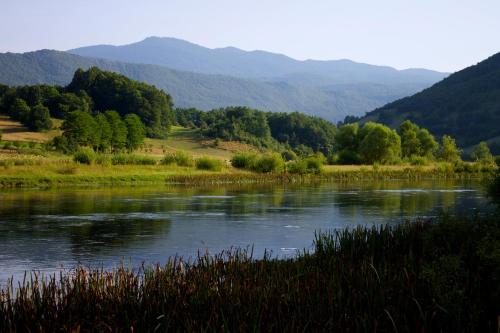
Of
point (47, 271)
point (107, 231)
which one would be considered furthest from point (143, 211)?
point (47, 271)

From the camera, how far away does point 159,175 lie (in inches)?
3049

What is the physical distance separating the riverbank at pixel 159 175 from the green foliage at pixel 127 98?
59144mm

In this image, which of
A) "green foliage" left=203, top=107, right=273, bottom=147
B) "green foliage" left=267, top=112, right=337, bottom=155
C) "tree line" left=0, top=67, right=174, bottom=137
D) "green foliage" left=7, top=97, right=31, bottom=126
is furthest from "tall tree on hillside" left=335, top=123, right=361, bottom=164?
"green foliage" left=267, top=112, right=337, bottom=155

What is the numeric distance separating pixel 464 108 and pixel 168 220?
149597 millimetres

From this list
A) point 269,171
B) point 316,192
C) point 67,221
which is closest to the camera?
point 67,221

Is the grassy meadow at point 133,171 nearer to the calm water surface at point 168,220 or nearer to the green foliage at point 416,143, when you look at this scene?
the calm water surface at point 168,220

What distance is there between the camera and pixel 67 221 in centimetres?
3681

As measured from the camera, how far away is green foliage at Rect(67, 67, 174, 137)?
146875 millimetres

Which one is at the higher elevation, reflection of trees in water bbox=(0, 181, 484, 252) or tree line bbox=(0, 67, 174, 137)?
tree line bbox=(0, 67, 174, 137)

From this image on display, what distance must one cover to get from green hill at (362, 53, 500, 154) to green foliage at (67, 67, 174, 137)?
223ft

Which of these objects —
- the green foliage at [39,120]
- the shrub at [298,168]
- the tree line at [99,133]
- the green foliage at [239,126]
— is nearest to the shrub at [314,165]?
the shrub at [298,168]

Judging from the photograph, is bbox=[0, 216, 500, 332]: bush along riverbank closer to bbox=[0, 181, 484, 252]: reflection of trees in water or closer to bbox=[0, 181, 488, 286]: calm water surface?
bbox=[0, 181, 488, 286]: calm water surface

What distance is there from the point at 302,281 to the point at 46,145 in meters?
88.1

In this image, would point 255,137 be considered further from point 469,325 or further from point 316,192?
point 469,325
